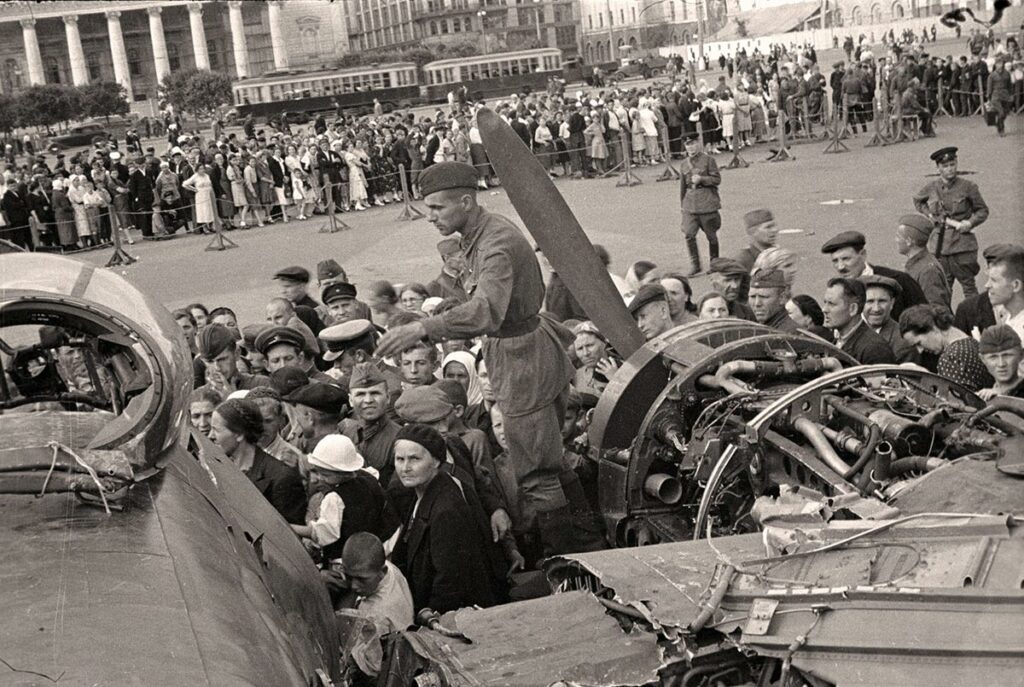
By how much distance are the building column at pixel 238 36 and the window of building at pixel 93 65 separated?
1189cm

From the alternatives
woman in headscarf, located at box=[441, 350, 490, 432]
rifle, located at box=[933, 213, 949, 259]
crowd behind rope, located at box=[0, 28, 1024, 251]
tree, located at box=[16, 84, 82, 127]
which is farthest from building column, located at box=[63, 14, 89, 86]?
woman in headscarf, located at box=[441, 350, 490, 432]

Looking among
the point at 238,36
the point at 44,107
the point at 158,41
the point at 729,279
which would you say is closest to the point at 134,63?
the point at 158,41

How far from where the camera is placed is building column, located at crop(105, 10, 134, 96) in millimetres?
108812

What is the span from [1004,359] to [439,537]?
309cm

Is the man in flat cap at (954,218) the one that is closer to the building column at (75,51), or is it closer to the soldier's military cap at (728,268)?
the soldier's military cap at (728,268)

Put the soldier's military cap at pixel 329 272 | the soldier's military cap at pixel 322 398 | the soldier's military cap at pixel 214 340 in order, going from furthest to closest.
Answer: the soldier's military cap at pixel 329 272 < the soldier's military cap at pixel 214 340 < the soldier's military cap at pixel 322 398

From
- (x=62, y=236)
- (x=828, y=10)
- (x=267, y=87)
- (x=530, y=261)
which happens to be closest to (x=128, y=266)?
(x=62, y=236)

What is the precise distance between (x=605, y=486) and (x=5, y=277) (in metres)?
3.02

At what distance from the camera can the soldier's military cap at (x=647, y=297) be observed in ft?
25.8

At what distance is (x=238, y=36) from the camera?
11481 cm

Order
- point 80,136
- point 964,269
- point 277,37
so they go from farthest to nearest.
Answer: point 277,37 < point 80,136 < point 964,269

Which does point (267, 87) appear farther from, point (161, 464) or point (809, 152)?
point (161, 464)

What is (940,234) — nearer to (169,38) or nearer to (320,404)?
(320,404)

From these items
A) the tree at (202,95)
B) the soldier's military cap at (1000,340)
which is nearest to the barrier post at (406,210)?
the soldier's military cap at (1000,340)
